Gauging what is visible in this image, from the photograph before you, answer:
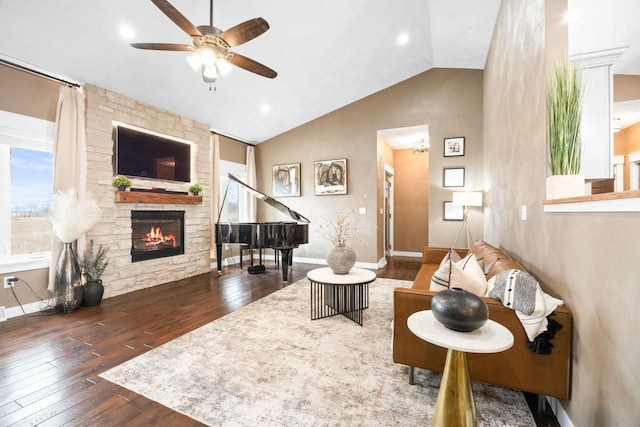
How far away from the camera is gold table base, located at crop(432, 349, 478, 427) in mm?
1195

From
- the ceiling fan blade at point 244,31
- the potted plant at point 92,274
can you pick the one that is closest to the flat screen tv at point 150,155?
the potted plant at point 92,274

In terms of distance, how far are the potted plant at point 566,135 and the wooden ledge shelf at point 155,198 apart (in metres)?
→ 4.73

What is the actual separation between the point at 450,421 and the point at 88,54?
184 inches

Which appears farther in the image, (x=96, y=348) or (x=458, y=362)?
(x=96, y=348)

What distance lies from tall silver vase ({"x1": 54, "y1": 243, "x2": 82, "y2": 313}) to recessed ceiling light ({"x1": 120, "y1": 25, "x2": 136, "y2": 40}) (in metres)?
2.48

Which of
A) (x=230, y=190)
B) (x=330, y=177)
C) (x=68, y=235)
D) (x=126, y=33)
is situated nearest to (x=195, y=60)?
(x=126, y=33)

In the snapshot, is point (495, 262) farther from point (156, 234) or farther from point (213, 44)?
point (156, 234)

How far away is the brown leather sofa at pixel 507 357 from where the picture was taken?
1.44m

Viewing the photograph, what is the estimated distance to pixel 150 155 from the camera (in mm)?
4398

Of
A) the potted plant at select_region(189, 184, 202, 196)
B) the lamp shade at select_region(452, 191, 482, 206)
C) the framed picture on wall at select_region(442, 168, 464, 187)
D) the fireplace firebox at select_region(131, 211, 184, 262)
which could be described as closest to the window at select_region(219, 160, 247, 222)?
the potted plant at select_region(189, 184, 202, 196)

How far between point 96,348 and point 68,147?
8.36 ft

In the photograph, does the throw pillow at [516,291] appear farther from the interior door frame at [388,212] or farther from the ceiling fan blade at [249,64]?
the interior door frame at [388,212]

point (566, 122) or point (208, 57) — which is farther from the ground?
point (208, 57)

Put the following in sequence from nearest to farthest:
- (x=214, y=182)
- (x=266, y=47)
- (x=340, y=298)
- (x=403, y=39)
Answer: (x=340, y=298) < (x=266, y=47) < (x=403, y=39) < (x=214, y=182)
